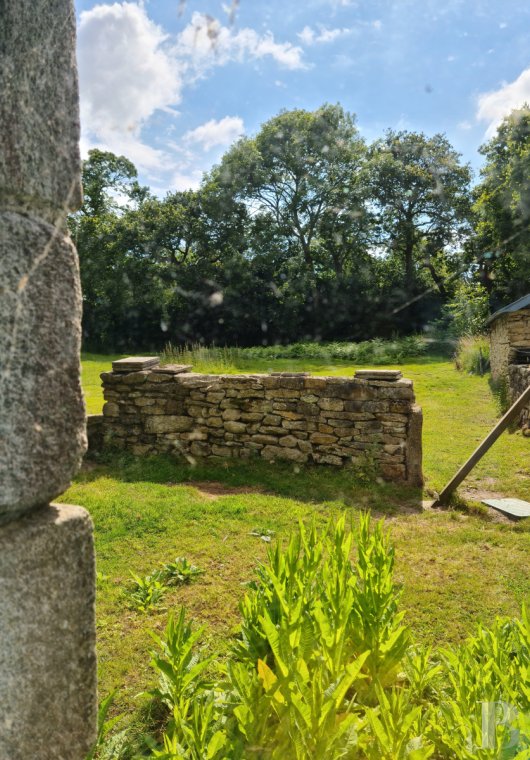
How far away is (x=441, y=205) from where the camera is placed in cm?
2980

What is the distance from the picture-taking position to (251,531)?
4.71m

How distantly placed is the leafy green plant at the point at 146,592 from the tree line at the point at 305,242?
67.4ft

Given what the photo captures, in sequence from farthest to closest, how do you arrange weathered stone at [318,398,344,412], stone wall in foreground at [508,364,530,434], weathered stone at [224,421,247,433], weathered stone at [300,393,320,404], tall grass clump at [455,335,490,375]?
tall grass clump at [455,335,490,375] < stone wall in foreground at [508,364,530,434] < weathered stone at [224,421,247,433] < weathered stone at [300,393,320,404] < weathered stone at [318,398,344,412]

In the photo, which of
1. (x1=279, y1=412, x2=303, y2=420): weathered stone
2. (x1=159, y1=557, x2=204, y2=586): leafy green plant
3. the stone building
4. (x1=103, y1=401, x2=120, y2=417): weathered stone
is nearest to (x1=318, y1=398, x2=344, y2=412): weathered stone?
(x1=279, y1=412, x2=303, y2=420): weathered stone

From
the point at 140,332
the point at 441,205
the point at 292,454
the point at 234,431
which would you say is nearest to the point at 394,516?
the point at 292,454

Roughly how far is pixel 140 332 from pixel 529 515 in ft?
72.7

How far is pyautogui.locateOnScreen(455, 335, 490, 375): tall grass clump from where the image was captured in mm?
15619

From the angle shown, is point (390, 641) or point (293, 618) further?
point (390, 641)

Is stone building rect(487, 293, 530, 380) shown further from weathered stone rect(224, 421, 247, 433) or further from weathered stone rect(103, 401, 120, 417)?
weathered stone rect(103, 401, 120, 417)

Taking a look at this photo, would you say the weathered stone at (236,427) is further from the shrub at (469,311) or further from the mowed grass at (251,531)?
the shrub at (469,311)

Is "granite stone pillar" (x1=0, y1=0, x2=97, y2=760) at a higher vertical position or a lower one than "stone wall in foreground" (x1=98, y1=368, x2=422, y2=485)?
higher

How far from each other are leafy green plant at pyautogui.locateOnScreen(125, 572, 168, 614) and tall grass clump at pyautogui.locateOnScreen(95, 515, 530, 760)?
89 cm

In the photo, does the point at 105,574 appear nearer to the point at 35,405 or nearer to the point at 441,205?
the point at 35,405

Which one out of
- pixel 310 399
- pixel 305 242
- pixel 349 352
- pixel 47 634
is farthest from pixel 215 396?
pixel 305 242
